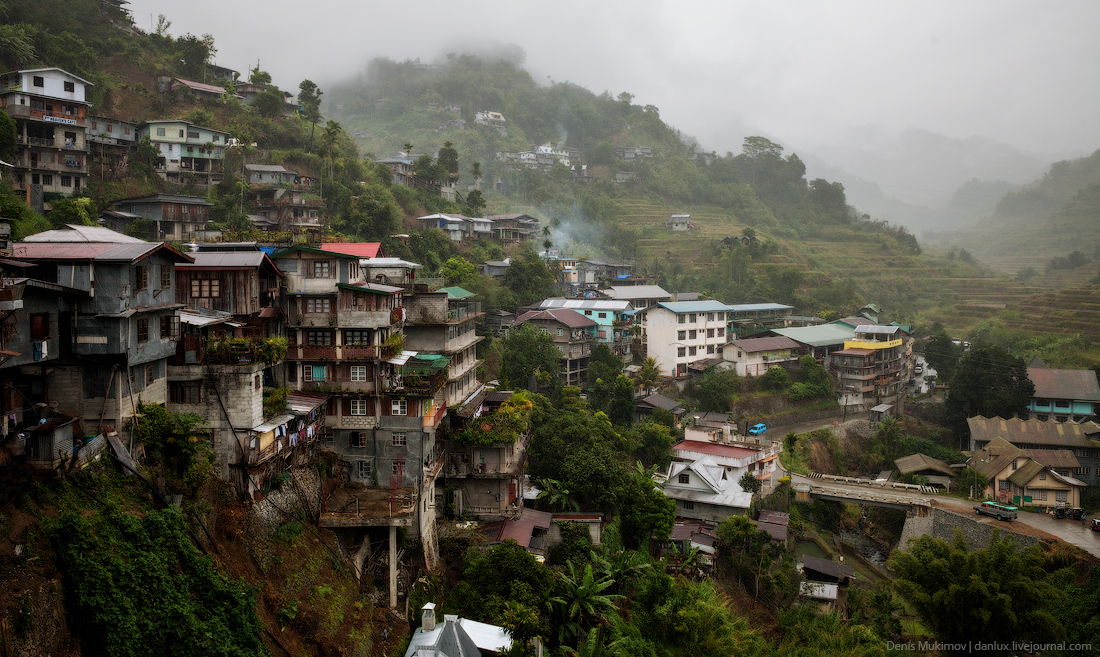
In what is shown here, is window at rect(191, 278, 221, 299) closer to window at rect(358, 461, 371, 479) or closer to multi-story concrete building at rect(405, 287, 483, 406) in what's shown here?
window at rect(358, 461, 371, 479)

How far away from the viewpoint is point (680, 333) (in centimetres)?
4797

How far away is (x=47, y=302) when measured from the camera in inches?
544

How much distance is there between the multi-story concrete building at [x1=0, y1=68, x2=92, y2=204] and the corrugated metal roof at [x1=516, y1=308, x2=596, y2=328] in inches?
971

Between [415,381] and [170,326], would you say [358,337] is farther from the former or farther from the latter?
[170,326]

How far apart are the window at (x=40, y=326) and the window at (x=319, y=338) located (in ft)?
27.9

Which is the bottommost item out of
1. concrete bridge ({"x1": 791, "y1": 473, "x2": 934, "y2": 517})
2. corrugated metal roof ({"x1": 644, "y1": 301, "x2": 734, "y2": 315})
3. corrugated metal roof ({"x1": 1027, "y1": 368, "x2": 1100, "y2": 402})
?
concrete bridge ({"x1": 791, "y1": 473, "x2": 934, "y2": 517})

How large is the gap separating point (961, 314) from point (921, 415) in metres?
26.0

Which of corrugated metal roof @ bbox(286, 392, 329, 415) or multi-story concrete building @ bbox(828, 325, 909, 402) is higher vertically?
corrugated metal roof @ bbox(286, 392, 329, 415)

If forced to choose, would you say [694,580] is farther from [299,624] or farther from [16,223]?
[16,223]

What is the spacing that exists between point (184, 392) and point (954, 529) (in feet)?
111

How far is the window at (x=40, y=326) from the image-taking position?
44.5 feet

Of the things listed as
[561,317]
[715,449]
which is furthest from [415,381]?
[561,317]

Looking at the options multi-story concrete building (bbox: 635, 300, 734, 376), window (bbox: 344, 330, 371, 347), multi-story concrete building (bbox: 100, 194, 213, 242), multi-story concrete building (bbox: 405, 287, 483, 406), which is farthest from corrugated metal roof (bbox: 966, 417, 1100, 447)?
multi-story concrete building (bbox: 100, 194, 213, 242)

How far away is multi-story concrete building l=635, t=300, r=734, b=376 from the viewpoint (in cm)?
4784
